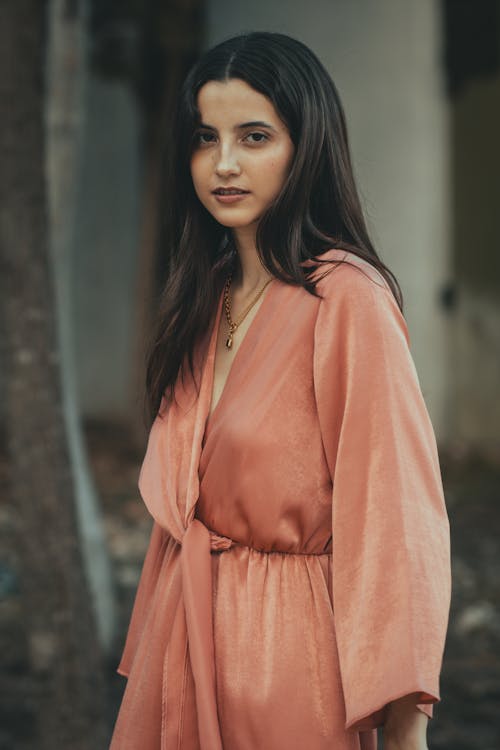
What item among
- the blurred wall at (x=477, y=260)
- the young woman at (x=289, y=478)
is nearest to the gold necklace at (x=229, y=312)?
the young woman at (x=289, y=478)

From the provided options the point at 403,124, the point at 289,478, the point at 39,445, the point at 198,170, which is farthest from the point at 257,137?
the point at 403,124

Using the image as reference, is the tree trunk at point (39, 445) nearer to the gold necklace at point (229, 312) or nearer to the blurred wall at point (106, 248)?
the gold necklace at point (229, 312)

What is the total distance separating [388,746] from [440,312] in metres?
7.57

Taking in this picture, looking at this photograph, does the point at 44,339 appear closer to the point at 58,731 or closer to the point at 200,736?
the point at 58,731

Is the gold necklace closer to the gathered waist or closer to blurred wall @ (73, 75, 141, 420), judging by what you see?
the gathered waist

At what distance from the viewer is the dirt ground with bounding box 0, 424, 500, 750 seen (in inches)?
169

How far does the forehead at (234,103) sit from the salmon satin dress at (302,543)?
10.7 inches

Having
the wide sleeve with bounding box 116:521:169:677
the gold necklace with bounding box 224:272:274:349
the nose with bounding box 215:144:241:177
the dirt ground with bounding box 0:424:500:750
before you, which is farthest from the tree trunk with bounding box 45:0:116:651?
the nose with bounding box 215:144:241:177

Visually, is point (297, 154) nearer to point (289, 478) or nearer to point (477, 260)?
point (289, 478)

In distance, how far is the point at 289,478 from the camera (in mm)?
1857

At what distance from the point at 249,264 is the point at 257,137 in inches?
10.5

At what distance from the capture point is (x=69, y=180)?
15.8ft

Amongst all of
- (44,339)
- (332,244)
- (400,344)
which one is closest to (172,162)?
(332,244)

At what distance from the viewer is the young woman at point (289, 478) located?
1.74 m
